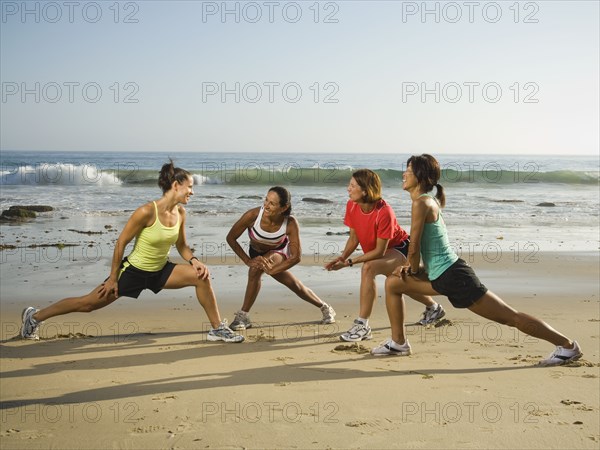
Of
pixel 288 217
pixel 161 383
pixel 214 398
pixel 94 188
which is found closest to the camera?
pixel 214 398

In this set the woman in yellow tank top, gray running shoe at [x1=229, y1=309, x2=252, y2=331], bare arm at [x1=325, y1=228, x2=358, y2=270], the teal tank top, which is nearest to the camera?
the teal tank top

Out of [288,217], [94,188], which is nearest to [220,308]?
[288,217]

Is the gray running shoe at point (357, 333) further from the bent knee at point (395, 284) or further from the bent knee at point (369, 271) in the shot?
the bent knee at point (395, 284)

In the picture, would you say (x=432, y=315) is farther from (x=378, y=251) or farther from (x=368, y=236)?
(x=368, y=236)

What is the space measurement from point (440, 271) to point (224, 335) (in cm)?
200

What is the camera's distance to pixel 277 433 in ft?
14.2

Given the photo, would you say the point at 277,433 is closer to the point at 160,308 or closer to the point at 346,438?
the point at 346,438

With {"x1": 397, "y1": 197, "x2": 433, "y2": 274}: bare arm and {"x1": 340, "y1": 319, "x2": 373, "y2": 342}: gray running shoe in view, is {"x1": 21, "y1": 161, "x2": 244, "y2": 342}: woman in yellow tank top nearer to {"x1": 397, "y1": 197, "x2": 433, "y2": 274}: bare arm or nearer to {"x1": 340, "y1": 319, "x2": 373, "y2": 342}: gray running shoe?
{"x1": 340, "y1": 319, "x2": 373, "y2": 342}: gray running shoe

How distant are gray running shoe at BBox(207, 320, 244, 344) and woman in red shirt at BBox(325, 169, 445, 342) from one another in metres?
0.91

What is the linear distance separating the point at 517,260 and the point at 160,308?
593cm

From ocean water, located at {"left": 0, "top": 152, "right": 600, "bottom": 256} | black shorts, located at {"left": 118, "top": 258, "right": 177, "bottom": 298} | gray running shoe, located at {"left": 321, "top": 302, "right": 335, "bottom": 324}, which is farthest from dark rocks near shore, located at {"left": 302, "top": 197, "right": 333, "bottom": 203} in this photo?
black shorts, located at {"left": 118, "top": 258, "right": 177, "bottom": 298}

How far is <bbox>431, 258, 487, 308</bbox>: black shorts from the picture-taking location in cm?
562

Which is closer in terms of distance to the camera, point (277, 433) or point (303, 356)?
point (277, 433)

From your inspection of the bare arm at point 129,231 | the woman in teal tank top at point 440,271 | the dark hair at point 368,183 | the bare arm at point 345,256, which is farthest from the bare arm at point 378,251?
the bare arm at point 129,231
